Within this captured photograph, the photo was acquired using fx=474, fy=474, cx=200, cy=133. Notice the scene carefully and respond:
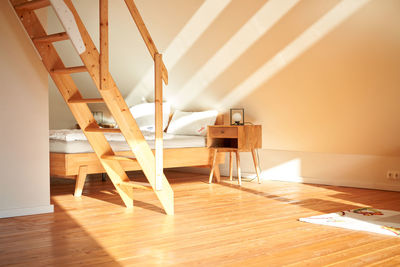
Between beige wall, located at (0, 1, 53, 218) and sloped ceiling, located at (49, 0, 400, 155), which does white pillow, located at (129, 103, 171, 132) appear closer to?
sloped ceiling, located at (49, 0, 400, 155)

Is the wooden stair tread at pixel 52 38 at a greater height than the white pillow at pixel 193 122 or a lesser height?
greater

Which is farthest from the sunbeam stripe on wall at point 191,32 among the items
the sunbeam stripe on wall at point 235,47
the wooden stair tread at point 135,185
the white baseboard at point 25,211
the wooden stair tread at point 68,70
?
the white baseboard at point 25,211

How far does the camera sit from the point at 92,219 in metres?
3.14

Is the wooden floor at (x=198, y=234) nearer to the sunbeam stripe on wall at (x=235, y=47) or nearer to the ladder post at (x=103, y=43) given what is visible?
the ladder post at (x=103, y=43)

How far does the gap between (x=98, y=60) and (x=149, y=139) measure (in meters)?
1.87

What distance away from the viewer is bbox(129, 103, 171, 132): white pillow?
5.80m

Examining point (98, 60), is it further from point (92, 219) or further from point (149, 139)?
point (149, 139)

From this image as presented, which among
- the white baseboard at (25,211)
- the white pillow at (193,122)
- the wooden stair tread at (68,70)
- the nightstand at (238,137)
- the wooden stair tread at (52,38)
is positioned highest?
the wooden stair tread at (52,38)

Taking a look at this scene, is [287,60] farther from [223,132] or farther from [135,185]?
[135,185]

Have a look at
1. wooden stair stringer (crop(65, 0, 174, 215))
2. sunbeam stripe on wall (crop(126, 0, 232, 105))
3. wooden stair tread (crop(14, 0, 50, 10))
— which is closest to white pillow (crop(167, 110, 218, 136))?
sunbeam stripe on wall (crop(126, 0, 232, 105))

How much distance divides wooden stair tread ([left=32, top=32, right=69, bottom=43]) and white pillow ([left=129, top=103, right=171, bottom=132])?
2.68 metres

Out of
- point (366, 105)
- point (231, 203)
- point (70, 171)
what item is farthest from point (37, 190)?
point (366, 105)

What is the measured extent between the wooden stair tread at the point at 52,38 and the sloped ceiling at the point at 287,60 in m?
1.93

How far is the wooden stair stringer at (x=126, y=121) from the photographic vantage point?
116 inches
